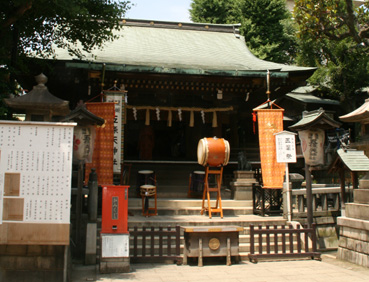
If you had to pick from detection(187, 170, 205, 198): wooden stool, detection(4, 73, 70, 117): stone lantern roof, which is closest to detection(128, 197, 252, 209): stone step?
detection(187, 170, 205, 198): wooden stool

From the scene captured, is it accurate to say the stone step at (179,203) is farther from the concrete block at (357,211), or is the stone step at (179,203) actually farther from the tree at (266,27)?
the tree at (266,27)

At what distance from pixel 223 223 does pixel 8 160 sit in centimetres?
531

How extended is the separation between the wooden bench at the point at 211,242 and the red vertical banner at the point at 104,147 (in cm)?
407

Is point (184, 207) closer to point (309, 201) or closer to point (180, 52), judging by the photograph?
point (309, 201)

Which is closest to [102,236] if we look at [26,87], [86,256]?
[86,256]

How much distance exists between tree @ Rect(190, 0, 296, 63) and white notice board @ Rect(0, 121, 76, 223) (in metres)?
22.5

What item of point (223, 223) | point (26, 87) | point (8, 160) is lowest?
point (223, 223)

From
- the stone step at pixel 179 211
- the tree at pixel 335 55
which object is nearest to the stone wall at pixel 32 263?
the stone step at pixel 179 211

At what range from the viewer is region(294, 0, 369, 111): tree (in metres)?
15.0

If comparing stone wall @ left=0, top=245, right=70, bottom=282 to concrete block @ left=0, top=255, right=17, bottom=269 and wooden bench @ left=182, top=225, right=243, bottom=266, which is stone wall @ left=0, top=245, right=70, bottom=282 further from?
wooden bench @ left=182, top=225, right=243, bottom=266

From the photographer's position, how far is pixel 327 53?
21641 mm

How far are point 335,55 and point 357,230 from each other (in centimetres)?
1631

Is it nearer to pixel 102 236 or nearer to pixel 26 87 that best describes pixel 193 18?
pixel 26 87

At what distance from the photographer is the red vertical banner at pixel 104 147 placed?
33.4ft
